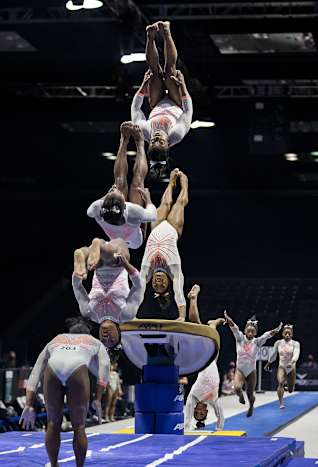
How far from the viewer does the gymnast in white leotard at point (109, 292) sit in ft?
28.5

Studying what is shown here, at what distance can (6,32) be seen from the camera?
1889cm

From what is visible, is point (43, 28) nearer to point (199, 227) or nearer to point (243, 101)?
point (243, 101)

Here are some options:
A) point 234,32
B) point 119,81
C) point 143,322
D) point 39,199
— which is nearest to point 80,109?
point 119,81

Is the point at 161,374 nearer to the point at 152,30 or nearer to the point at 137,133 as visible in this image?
the point at 137,133

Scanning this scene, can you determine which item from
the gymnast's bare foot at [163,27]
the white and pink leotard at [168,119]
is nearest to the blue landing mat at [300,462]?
the white and pink leotard at [168,119]

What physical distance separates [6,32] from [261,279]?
13272 mm

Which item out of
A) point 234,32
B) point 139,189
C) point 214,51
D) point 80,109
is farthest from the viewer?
point 80,109

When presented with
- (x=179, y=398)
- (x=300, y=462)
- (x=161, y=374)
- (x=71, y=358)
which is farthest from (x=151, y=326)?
(x=71, y=358)

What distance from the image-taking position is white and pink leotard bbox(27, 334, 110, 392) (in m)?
7.99

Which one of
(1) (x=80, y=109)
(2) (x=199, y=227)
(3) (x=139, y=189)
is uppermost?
(1) (x=80, y=109)

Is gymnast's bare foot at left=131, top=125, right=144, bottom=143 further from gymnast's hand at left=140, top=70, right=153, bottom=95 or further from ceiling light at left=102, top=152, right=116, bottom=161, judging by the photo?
ceiling light at left=102, top=152, right=116, bottom=161

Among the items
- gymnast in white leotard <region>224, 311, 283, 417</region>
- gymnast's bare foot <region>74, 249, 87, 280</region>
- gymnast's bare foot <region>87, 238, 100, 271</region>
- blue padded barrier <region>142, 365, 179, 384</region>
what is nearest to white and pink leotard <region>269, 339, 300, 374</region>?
gymnast in white leotard <region>224, 311, 283, 417</region>

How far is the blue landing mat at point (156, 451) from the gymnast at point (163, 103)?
9.30 ft

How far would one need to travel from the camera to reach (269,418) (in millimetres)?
17562
